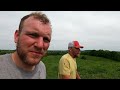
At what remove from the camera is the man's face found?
4.49ft

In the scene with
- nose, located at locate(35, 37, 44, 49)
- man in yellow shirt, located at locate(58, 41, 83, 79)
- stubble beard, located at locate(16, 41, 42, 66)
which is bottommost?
man in yellow shirt, located at locate(58, 41, 83, 79)

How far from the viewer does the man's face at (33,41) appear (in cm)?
137

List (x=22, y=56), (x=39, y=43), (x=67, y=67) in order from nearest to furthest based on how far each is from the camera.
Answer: (x=39, y=43) < (x=22, y=56) < (x=67, y=67)

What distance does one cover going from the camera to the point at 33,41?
1368mm

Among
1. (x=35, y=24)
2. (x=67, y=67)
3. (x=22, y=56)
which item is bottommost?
(x=67, y=67)

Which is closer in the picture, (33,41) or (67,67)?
(33,41)

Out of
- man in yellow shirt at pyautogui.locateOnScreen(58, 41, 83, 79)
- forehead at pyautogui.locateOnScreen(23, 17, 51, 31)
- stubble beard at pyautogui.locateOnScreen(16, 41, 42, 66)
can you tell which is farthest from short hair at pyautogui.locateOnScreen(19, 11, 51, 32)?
man in yellow shirt at pyautogui.locateOnScreen(58, 41, 83, 79)

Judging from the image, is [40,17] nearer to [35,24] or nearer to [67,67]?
[35,24]

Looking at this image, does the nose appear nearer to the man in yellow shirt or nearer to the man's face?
the man's face

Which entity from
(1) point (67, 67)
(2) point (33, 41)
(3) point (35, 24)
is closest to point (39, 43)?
(2) point (33, 41)

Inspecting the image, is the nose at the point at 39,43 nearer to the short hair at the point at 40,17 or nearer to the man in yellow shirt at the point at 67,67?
the short hair at the point at 40,17

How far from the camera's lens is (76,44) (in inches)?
225

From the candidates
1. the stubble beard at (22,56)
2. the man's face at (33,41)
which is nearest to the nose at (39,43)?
the man's face at (33,41)
